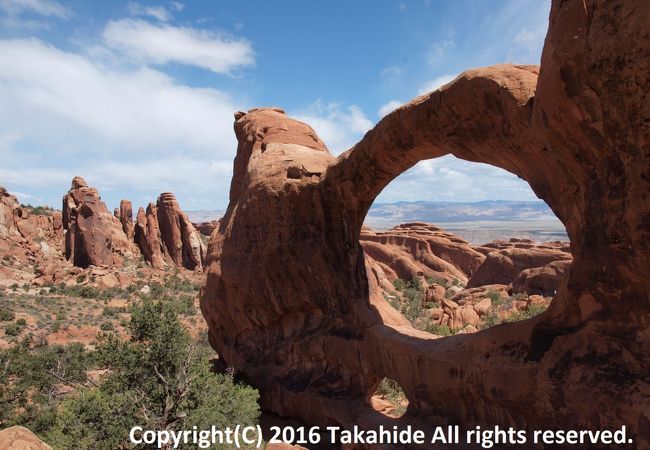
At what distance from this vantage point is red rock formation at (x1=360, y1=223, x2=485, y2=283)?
4697 cm

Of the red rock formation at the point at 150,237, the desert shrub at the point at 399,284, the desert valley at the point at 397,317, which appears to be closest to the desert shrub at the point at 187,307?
the desert valley at the point at 397,317

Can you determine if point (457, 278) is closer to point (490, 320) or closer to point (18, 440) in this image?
point (490, 320)

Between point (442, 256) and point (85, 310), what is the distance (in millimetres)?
37534

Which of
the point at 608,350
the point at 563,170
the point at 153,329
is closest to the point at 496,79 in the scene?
the point at 563,170

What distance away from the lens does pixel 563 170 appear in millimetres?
5746

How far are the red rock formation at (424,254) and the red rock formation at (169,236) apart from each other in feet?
68.0

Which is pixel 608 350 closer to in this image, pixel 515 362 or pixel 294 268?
pixel 515 362

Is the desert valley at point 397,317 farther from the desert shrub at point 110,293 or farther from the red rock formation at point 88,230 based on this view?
the red rock formation at point 88,230

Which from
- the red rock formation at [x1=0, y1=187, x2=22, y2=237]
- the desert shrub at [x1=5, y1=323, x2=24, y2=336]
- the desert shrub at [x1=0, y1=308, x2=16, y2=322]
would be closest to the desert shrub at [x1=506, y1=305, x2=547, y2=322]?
the desert shrub at [x1=5, y1=323, x2=24, y2=336]

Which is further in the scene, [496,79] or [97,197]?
[97,197]

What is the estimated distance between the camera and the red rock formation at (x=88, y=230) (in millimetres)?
42312

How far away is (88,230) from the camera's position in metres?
42.2

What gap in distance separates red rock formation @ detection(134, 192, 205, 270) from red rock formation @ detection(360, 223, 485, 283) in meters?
20.7

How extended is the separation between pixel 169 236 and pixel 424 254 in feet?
101
